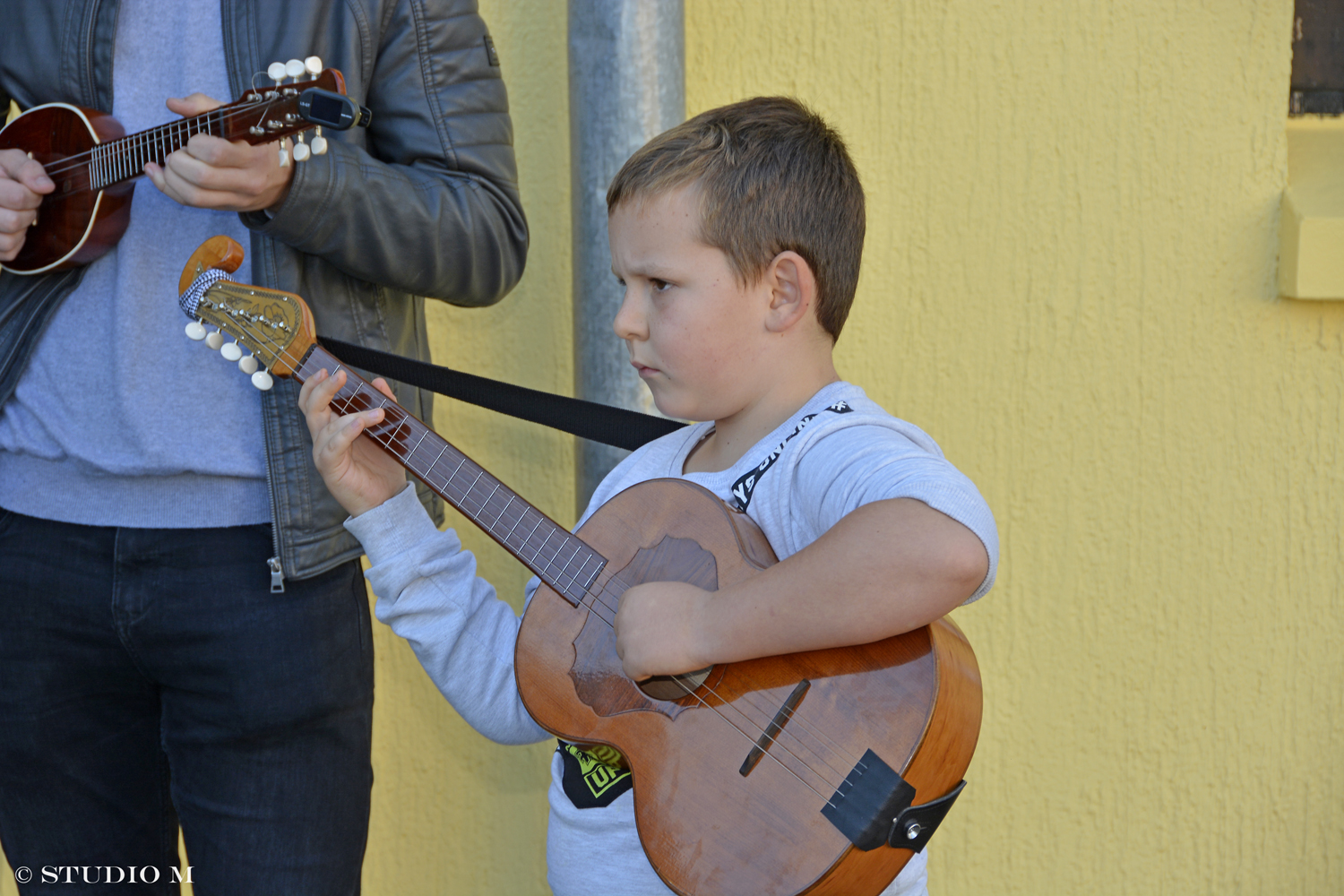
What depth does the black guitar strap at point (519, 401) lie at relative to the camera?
1.54 m

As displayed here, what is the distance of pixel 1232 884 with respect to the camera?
7.51 ft

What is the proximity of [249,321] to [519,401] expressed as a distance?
0.38 meters

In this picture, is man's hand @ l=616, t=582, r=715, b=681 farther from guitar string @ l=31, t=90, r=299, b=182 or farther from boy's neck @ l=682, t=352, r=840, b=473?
guitar string @ l=31, t=90, r=299, b=182

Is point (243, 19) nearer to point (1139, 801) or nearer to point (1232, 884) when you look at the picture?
point (1139, 801)

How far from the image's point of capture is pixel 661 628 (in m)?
1.16

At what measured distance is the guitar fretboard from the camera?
1.39 metres

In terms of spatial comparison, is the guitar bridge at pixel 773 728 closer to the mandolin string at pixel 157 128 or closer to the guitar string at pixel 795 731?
the guitar string at pixel 795 731

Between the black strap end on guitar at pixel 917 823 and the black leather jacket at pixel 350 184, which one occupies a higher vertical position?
the black leather jacket at pixel 350 184

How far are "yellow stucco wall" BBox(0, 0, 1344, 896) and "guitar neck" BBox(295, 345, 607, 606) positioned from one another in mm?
890

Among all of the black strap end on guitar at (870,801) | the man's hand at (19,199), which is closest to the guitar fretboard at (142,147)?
the man's hand at (19,199)

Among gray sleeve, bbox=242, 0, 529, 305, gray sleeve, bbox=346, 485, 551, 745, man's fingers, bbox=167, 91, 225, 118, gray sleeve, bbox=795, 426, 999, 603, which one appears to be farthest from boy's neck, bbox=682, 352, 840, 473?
man's fingers, bbox=167, 91, 225, 118

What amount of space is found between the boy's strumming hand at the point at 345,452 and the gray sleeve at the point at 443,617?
2 centimetres

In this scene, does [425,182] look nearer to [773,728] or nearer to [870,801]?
[773,728]

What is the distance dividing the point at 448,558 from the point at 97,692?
1.92ft
